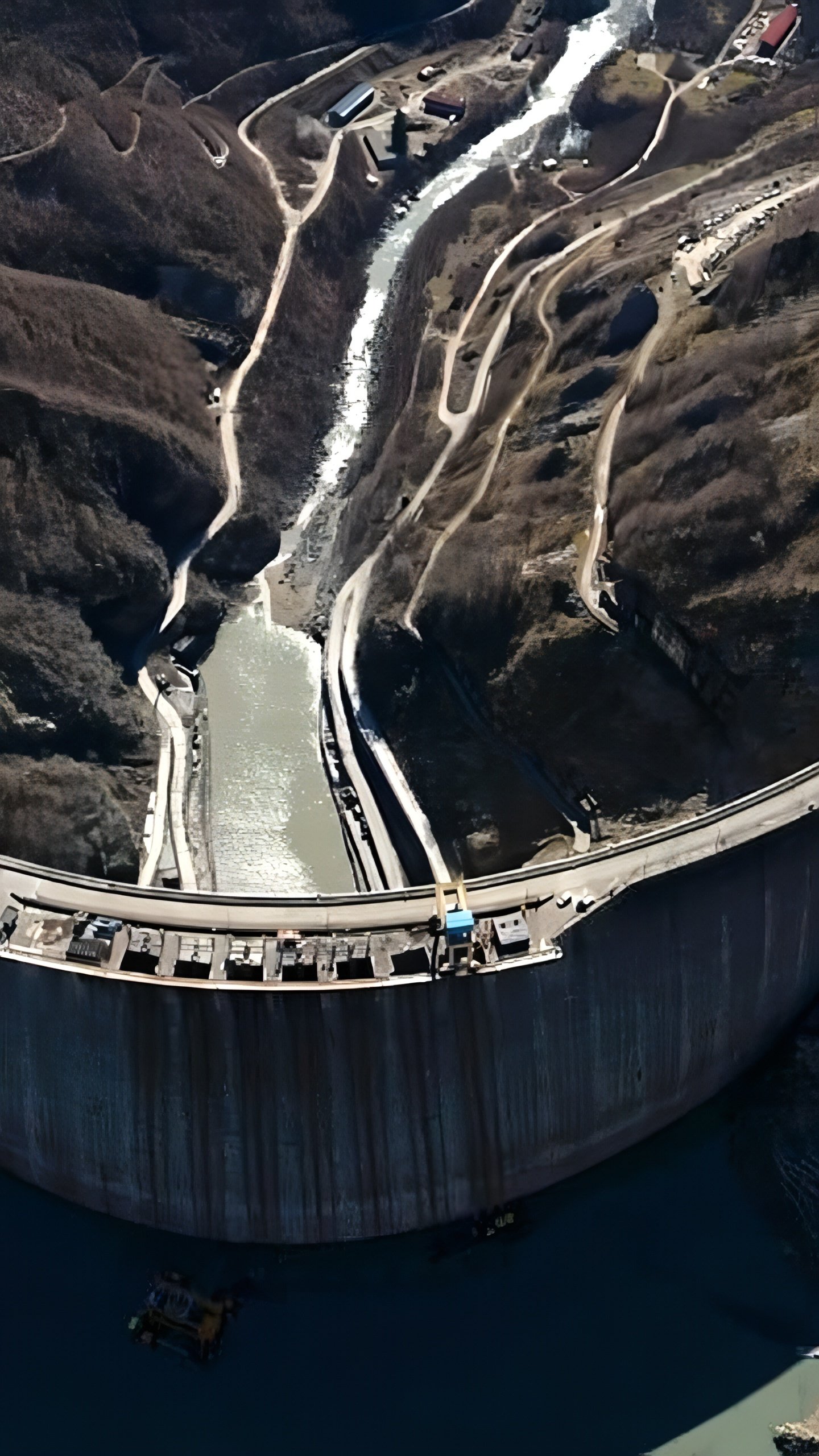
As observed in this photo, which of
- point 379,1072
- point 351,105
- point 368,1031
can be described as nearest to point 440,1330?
point 379,1072

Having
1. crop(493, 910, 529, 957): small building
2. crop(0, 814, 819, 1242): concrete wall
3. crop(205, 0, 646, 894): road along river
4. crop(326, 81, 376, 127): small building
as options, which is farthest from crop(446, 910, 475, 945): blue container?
crop(326, 81, 376, 127): small building

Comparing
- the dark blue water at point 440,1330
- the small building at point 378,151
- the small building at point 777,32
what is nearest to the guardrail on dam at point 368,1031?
the dark blue water at point 440,1330

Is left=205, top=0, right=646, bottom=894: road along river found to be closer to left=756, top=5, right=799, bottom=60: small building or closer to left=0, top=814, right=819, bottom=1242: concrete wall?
left=0, top=814, right=819, bottom=1242: concrete wall

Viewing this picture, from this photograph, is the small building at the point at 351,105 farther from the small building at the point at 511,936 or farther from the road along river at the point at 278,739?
the small building at the point at 511,936

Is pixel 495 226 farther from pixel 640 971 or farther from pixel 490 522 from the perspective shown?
pixel 640 971

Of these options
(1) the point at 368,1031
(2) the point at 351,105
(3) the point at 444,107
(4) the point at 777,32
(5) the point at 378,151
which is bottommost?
(1) the point at 368,1031

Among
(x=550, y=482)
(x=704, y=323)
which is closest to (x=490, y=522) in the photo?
(x=550, y=482)

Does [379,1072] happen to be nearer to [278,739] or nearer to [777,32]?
[278,739]
